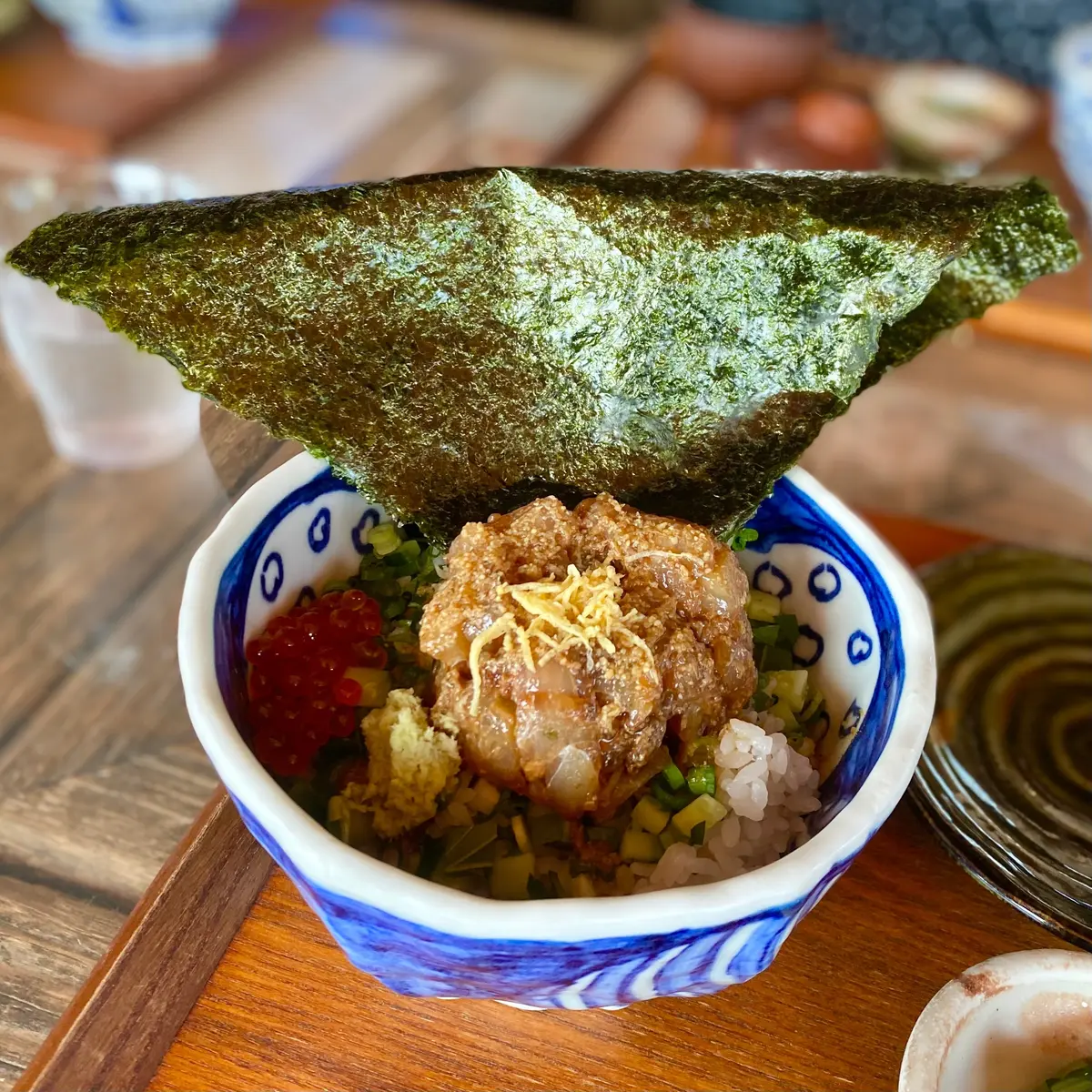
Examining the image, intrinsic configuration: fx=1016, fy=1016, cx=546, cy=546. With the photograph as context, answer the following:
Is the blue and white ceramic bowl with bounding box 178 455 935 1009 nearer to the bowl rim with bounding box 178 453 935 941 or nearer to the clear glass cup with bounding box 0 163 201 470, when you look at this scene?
the bowl rim with bounding box 178 453 935 941

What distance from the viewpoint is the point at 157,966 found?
631mm

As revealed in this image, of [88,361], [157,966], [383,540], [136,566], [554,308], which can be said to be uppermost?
[554,308]

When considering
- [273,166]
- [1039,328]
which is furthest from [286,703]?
[273,166]

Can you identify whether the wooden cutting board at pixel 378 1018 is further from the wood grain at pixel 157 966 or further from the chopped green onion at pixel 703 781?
the chopped green onion at pixel 703 781

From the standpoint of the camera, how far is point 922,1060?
59 centimetres

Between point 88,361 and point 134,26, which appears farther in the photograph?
point 134,26

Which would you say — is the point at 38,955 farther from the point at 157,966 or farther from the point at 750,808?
the point at 750,808

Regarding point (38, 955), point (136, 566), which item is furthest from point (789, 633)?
point (136, 566)

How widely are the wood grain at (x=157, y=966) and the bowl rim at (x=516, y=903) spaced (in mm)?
162

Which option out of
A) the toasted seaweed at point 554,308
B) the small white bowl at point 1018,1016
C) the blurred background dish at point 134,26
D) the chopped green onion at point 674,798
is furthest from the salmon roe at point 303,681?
the blurred background dish at point 134,26

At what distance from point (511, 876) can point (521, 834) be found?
3cm

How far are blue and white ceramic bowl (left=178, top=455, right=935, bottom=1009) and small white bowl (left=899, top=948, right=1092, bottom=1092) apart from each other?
0.13 metres

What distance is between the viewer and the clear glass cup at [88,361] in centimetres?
133

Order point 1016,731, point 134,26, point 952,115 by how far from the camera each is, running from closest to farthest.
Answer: point 1016,731
point 952,115
point 134,26
